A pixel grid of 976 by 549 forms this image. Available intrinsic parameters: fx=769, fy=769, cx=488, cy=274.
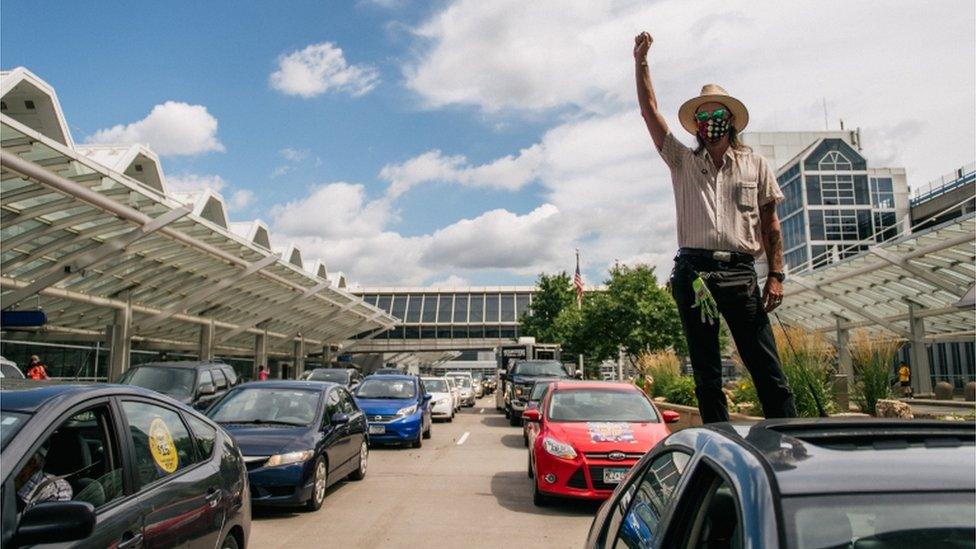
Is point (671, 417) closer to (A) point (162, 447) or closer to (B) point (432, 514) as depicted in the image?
(B) point (432, 514)

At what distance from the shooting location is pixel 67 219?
67.8 feet

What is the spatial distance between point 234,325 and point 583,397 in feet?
116

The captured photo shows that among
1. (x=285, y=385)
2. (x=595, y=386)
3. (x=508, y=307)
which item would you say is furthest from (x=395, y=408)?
(x=508, y=307)

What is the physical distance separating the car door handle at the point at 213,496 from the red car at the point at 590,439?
181 inches

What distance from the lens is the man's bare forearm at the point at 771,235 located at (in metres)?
4.51

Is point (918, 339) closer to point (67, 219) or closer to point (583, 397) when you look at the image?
point (583, 397)

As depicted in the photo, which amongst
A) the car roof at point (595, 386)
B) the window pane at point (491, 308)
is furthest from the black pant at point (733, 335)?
the window pane at point (491, 308)

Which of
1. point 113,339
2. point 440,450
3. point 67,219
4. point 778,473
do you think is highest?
point 67,219

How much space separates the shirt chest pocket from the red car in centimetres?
412

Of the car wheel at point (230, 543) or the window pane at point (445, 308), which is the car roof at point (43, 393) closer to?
the car wheel at point (230, 543)

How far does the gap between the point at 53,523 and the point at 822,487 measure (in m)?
2.45

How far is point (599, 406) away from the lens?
32.1 feet

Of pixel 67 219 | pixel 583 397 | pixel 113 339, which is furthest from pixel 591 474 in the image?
pixel 113 339

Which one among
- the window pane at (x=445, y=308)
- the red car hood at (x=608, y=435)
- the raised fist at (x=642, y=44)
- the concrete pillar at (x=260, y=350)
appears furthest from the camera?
the window pane at (x=445, y=308)
